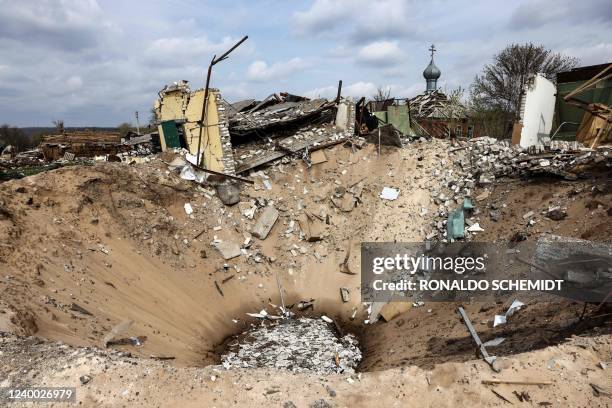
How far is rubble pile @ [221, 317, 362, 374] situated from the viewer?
6.60 metres

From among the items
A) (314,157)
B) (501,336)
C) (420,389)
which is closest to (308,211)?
(314,157)

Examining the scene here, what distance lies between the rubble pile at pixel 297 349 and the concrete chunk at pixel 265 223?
226 cm

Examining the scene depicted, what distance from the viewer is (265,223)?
31.0 ft

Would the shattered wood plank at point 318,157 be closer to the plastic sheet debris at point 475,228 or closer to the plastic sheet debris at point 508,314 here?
the plastic sheet debris at point 475,228

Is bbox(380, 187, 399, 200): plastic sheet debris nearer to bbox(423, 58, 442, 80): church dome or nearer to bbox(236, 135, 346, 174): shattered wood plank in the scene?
bbox(236, 135, 346, 174): shattered wood plank

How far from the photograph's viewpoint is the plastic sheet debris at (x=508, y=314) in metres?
5.67

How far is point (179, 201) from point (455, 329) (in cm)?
658

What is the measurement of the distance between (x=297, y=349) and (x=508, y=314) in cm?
366

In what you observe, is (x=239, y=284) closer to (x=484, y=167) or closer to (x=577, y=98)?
(x=484, y=167)

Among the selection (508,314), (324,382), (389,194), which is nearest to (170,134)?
(389,194)

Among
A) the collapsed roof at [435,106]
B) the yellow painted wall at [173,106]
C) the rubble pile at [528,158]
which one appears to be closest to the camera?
the rubble pile at [528,158]

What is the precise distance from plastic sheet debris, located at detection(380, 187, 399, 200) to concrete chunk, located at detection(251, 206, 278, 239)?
2.84 metres

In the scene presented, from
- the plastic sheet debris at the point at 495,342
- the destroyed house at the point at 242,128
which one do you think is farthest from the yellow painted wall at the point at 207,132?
the plastic sheet debris at the point at 495,342

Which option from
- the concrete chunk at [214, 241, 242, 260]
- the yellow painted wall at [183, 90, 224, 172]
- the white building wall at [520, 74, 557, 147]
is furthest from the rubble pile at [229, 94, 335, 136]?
the white building wall at [520, 74, 557, 147]
